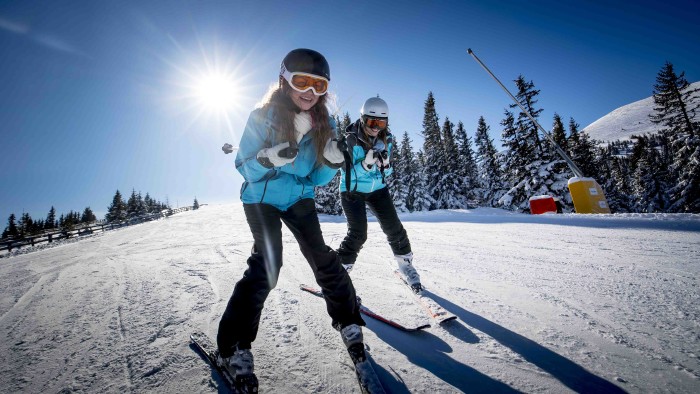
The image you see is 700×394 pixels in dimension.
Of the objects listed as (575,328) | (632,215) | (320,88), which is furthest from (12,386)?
(632,215)

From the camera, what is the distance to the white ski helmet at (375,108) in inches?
137

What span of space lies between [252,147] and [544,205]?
1255 cm

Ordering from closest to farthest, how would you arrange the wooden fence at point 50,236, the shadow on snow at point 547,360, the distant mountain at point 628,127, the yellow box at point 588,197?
the shadow on snow at point 547,360 → the yellow box at point 588,197 → the wooden fence at point 50,236 → the distant mountain at point 628,127

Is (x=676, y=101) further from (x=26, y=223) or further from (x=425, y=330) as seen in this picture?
(x=26, y=223)

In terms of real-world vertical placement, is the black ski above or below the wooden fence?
below

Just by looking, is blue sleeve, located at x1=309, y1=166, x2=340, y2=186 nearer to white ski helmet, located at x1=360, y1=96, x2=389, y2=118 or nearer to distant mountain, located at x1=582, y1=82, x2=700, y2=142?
white ski helmet, located at x1=360, y1=96, x2=389, y2=118

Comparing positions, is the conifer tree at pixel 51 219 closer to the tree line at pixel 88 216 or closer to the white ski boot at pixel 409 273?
the tree line at pixel 88 216

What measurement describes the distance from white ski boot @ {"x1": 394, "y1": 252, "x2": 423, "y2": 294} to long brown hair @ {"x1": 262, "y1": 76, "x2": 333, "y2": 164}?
1938 millimetres

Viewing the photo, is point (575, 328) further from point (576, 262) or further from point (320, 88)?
point (320, 88)

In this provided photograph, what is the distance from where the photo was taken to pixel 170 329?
8.57 ft

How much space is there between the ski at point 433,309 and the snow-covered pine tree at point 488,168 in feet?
101

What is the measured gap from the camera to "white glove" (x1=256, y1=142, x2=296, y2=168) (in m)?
1.90

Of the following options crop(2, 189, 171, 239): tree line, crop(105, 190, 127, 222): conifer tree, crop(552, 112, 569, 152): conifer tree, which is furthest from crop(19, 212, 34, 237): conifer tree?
crop(552, 112, 569, 152): conifer tree

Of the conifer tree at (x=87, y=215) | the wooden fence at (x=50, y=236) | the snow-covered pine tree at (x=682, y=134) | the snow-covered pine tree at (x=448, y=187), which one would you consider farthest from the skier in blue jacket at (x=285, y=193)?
the conifer tree at (x=87, y=215)
